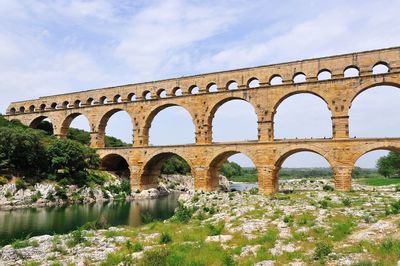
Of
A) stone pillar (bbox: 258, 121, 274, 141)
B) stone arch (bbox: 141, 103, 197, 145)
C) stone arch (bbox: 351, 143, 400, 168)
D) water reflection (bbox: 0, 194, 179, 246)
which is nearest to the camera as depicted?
water reflection (bbox: 0, 194, 179, 246)

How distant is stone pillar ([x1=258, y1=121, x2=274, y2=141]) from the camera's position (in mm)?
35938

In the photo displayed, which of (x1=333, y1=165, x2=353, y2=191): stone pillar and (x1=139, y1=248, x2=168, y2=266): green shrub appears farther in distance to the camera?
(x1=333, y1=165, x2=353, y2=191): stone pillar

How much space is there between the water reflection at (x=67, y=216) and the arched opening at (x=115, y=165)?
10.6m

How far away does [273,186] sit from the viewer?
34.9 m

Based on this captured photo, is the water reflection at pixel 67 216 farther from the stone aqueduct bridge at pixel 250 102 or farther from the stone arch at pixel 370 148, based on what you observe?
the stone arch at pixel 370 148

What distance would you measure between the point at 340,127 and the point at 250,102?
29.8ft

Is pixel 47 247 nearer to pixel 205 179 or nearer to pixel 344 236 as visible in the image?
pixel 344 236

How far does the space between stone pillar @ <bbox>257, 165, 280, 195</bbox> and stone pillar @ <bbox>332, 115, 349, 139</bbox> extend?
6298 mm

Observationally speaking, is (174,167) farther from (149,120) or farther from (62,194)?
(62,194)

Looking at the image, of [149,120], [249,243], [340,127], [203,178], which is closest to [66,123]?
[149,120]

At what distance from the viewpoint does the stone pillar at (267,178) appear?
34.6 m

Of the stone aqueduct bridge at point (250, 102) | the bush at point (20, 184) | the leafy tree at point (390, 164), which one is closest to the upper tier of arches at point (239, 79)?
the stone aqueduct bridge at point (250, 102)

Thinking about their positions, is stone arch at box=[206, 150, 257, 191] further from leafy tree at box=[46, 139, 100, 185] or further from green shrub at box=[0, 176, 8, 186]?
green shrub at box=[0, 176, 8, 186]

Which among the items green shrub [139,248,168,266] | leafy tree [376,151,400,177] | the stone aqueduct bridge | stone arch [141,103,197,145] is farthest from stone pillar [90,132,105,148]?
leafy tree [376,151,400,177]
